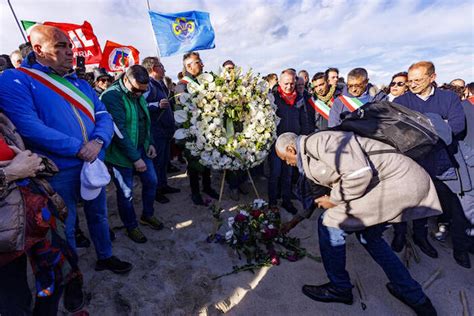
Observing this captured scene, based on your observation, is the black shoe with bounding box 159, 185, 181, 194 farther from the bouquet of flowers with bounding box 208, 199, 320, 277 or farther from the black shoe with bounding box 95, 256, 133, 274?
the black shoe with bounding box 95, 256, 133, 274

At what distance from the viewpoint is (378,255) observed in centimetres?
258

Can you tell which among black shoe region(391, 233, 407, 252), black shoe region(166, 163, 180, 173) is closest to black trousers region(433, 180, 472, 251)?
black shoe region(391, 233, 407, 252)

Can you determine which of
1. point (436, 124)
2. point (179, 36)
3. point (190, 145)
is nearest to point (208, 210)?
point (190, 145)

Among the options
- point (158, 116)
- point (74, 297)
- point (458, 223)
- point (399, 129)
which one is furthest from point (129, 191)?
point (458, 223)

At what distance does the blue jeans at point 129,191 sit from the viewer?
128 inches

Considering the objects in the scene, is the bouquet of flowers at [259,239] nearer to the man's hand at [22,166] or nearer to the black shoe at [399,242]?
the black shoe at [399,242]

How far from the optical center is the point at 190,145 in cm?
356

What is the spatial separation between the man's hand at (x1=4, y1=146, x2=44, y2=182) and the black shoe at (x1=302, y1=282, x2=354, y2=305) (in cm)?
264

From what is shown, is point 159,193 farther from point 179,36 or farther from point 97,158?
point 179,36

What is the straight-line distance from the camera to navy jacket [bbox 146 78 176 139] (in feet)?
14.4

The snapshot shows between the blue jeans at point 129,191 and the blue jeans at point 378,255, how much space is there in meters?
2.21

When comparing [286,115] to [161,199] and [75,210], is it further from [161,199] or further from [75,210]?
[75,210]

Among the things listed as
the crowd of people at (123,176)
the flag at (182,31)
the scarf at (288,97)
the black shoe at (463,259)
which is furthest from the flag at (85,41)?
the black shoe at (463,259)

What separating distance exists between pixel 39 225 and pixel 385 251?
9.03 feet
